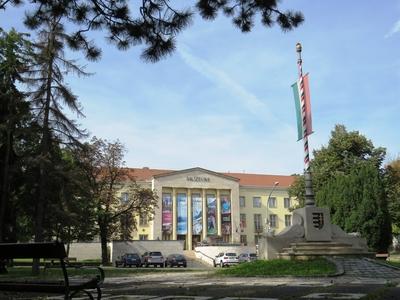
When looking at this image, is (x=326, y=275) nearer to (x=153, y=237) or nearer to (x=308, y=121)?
(x=308, y=121)

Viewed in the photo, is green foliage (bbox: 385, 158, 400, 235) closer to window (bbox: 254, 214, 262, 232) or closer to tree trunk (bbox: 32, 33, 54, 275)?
tree trunk (bbox: 32, 33, 54, 275)

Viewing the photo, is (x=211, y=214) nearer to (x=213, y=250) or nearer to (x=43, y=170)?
(x=213, y=250)

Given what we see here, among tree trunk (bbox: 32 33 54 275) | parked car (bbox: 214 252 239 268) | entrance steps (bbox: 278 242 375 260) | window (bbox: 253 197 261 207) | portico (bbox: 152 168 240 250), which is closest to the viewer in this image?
entrance steps (bbox: 278 242 375 260)

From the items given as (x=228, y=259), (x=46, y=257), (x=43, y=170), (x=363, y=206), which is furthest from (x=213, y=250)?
(x=46, y=257)

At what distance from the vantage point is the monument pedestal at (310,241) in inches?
953

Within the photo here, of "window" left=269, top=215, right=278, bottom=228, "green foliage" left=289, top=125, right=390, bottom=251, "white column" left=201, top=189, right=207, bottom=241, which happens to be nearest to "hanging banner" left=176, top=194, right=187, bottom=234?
"white column" left=201, top=189, right=207, bottom=241

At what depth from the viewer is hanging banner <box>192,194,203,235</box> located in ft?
294

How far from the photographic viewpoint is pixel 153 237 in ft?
281

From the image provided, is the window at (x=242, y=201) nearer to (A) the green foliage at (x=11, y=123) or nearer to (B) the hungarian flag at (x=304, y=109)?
(A) the green foliage at (x=11, y=123)

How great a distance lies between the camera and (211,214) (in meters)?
91.3

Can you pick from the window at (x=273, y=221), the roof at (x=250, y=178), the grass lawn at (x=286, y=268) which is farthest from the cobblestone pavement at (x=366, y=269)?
the window at (x=273, y=221)

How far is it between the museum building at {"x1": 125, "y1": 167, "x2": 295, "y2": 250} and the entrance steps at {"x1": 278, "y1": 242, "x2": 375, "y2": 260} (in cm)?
5889

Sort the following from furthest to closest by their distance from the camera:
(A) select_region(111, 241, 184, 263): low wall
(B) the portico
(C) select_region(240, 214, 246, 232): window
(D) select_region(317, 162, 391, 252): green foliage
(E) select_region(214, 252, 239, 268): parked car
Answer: (C) select_region(240, 214, 246, 232): window → (B) the portico → (A) select_region(111, 241, 184, 263): low wall → (E) select_region(214, 252, 239, 268): parked car → (D) select_region(317, 162, 391, 252): green foliage

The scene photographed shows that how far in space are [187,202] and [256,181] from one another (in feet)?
63.5
